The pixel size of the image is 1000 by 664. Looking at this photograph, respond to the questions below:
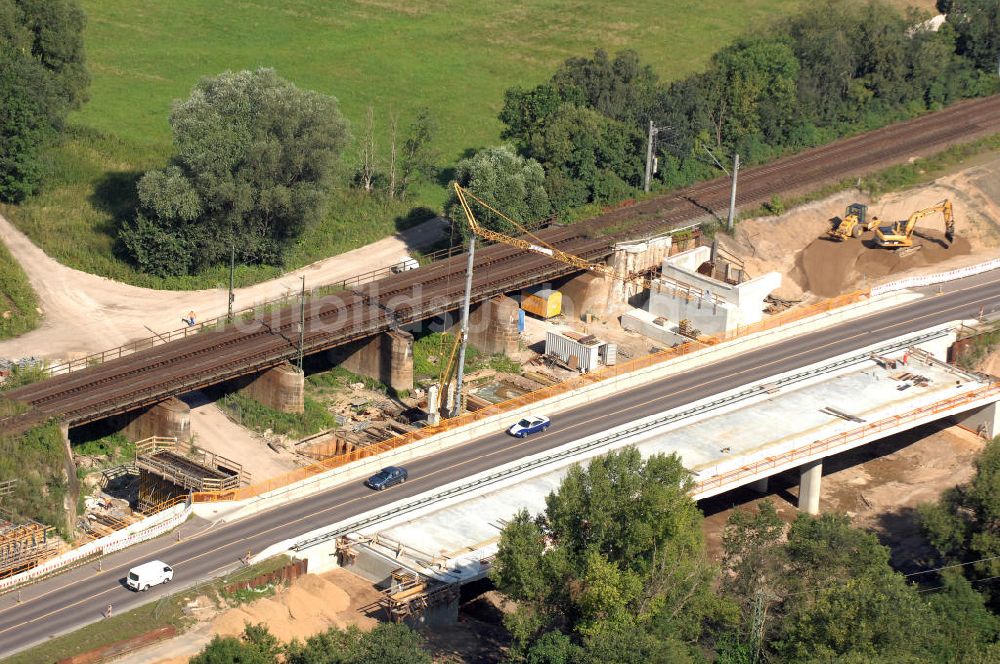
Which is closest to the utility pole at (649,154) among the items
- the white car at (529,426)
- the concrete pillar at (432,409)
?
the concrete pillar at (432,409)

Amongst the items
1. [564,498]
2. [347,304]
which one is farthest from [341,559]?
[347,304]

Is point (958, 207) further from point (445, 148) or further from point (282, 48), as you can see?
point (282, 48)

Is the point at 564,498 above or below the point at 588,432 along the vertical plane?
above

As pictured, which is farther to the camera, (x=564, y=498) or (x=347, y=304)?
(x=347, y=304)

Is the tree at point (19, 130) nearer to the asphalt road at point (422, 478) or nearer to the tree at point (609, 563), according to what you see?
the asphalt road at point (422, 478)

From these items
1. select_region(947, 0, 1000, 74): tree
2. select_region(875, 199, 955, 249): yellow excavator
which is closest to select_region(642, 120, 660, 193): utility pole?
select_region(875, 199, 955, 249): yellow excavator

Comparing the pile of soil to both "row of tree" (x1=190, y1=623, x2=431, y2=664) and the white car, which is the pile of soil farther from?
"row of tree" (x1=190, y1=623, x2=431, y2=664)
